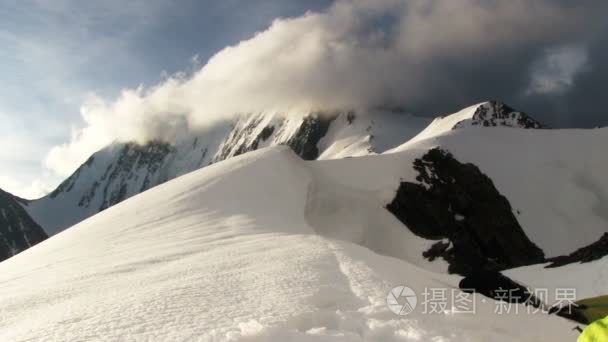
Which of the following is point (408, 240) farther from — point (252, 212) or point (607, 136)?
point (607, 136)

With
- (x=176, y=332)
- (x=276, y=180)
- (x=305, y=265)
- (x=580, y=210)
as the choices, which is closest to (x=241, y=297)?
(x=176, y=332)

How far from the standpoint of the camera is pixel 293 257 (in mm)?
13273

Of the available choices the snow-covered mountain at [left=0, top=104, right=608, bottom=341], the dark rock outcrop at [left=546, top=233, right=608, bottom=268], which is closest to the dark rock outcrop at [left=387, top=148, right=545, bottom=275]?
the snow-covered mountain at [left=0, top=104, right=608, bottom=341]

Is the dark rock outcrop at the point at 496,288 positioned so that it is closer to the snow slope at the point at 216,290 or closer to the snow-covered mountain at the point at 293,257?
the snow-covered mountain at the point at 293,257

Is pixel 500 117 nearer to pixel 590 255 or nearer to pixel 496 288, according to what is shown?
pixel 590 255

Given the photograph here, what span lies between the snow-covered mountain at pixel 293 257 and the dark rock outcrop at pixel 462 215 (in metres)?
0.21

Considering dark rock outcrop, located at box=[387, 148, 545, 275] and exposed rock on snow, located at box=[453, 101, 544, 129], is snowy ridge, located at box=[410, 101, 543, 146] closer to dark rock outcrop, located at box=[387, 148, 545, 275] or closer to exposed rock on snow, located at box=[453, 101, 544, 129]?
exposed rock on snow, located at box=[453, 101, 544, 129]

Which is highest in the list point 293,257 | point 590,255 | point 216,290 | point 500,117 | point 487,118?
point 500,117

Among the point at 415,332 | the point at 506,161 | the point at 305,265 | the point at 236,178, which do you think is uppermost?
the point at 506,161

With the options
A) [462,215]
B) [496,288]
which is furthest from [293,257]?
[462,215]

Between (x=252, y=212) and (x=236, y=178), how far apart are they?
11.3m

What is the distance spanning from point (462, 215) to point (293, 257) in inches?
2052

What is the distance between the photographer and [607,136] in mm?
84688

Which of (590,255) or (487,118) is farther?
(487,118)
